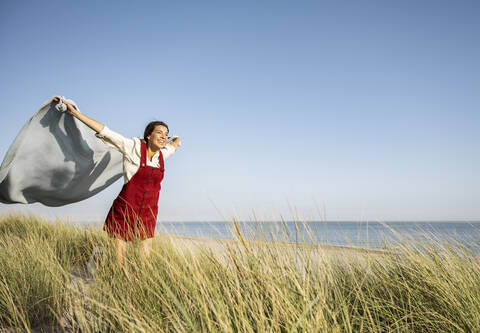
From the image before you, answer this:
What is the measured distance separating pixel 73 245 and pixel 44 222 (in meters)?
2.26

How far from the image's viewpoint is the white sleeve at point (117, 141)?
248 centimetres

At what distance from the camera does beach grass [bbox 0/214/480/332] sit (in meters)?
1.31

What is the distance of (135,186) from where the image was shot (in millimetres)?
2545

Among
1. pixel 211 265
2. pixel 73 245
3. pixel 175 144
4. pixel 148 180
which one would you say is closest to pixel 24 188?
pixel 73 245

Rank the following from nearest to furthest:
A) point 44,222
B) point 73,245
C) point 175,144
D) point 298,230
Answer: point 298,230 → point 175,144 → point 73,245 → point 44,222

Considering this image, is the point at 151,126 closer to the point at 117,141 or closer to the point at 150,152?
the point at 150,152

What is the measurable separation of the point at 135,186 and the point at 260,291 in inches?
62.8

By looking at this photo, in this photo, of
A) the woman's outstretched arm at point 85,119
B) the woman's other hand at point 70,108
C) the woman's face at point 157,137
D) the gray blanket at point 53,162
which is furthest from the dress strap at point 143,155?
the gray blanket at point 53,162

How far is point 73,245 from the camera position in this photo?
3.64 meters

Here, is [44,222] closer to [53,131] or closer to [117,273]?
[53,131]

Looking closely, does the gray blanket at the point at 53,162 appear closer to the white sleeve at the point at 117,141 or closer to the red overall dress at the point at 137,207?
the white sleeve at the point at 117,141

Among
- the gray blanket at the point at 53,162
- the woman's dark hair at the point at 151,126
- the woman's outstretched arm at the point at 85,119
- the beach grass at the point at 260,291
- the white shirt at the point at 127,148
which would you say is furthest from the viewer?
the woman's dark hair at the point at 151,126


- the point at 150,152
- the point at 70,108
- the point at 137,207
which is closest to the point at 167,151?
the point at 150,152

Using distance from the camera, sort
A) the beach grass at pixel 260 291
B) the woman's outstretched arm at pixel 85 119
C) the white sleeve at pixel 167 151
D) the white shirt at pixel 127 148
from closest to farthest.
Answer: the beach grass at pixel 260 291 → the woman's outstretched arm at pixel 85 119 → the white shirt at pixel 127 148 → the white sleeve at pixel 167 151
